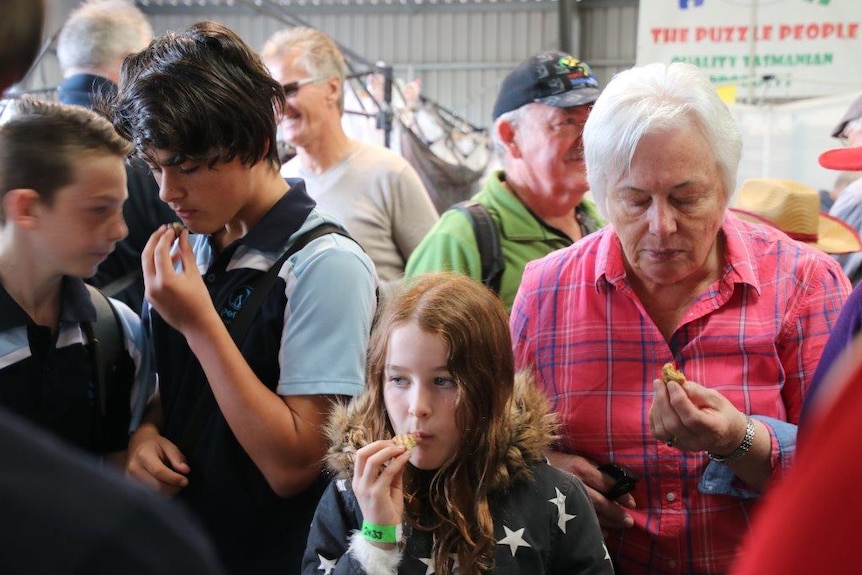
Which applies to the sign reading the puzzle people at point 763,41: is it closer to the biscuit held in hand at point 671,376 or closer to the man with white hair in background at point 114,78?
the man with white hair in background at point 114,78

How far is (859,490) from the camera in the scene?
0.54 metres

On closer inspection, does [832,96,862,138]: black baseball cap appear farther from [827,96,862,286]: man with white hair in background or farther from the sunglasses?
the sunglasses

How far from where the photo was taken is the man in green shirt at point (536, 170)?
8.49ft

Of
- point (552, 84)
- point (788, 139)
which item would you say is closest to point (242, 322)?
point (552, 84)

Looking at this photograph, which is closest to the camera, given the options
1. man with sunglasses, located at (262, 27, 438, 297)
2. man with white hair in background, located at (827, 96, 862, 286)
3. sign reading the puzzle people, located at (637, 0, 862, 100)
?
man with white hair in background, located at (827, 96, 862, 286)

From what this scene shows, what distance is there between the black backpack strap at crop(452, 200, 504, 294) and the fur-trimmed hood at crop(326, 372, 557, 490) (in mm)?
710

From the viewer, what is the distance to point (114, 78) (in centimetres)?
333

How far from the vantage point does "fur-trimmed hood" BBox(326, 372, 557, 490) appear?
5.52 feet

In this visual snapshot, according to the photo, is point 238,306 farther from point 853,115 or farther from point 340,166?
point 853,115

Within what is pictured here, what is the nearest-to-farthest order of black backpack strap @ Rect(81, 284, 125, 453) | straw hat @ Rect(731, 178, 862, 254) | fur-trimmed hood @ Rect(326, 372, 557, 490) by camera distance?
fur-trimmed hood @ Rect(326, 372, 557, 490) < black backpack strap @ Rect(81, 284, 125, 453) < straw hat @ Rect(731, 178, 862, 254)

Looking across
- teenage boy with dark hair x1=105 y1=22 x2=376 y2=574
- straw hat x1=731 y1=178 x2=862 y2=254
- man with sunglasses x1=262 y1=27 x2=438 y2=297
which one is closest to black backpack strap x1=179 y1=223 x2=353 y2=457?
teenage boy with dark hair x1=105 y1=22 x2=376 y2=574

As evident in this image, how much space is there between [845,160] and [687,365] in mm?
466

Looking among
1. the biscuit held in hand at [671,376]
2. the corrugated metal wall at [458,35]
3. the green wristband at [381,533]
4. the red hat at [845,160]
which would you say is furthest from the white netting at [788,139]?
the corrugated metal wall at [458,35]

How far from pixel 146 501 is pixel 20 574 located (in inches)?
3.7
